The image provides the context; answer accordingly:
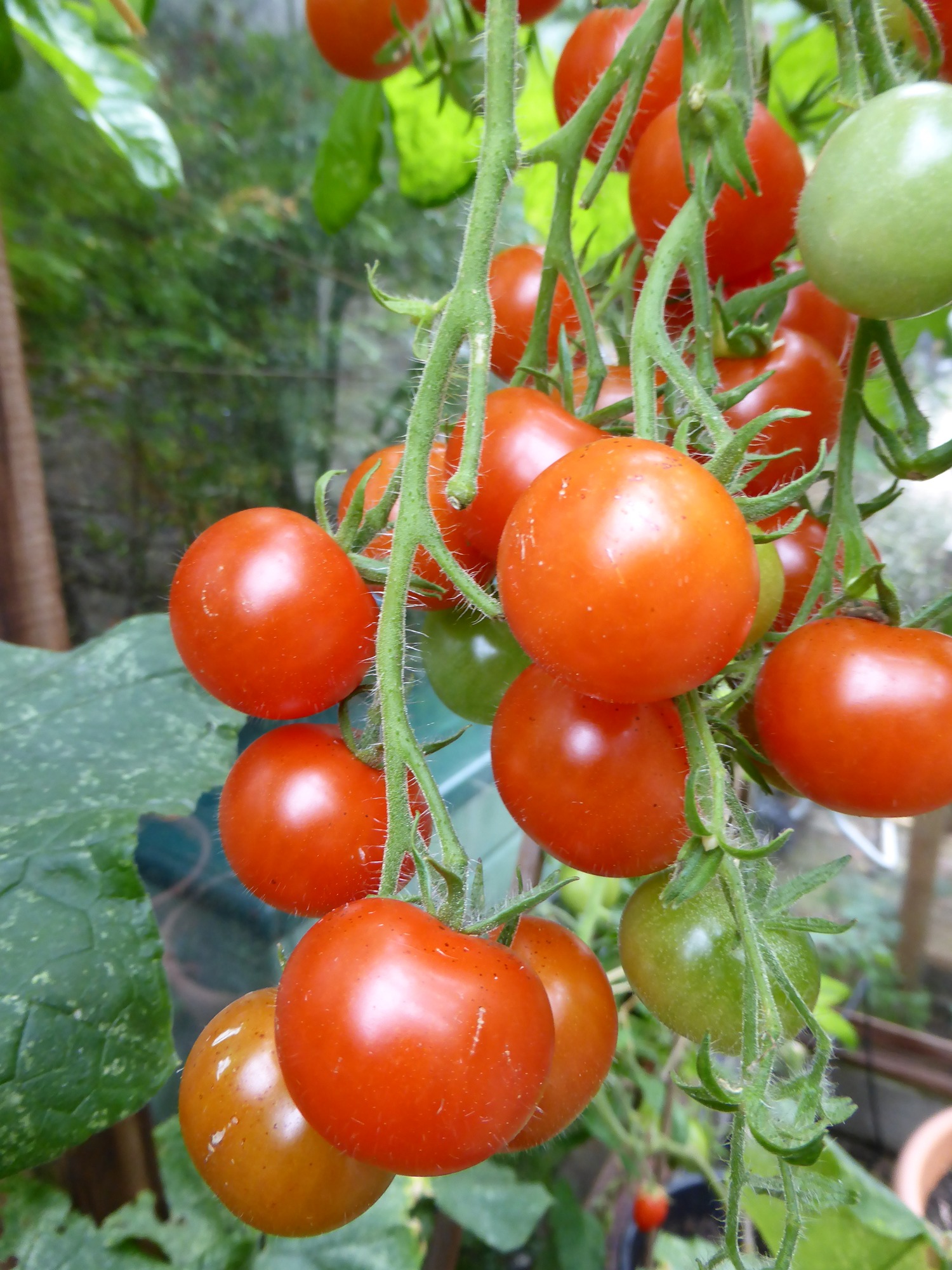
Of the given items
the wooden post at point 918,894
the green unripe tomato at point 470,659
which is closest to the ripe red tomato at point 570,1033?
the green unripe tomato at point 470,659

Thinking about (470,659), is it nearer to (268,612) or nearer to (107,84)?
(268,612)

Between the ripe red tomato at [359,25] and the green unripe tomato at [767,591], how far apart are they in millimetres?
497

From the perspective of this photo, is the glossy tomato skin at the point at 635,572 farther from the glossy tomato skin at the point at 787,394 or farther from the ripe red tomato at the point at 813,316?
the ripe red tomato at the point at 813,316

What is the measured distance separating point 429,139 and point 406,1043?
2.71 ft

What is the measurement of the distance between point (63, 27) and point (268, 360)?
797 mm

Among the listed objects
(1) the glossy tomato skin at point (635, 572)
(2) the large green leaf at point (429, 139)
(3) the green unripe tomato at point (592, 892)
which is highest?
(2) the large green leaf at point (429, 139)

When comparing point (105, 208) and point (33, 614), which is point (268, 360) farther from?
point (33, 614)

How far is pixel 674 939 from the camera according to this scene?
13.9 inches

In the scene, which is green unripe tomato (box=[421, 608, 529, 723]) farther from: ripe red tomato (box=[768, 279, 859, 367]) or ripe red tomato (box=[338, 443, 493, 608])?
ripe red tomato (box=[768, 279, 859, 367])

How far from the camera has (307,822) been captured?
13.0 inches

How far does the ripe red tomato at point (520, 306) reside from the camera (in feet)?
1.52

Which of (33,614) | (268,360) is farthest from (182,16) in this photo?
(33,614)

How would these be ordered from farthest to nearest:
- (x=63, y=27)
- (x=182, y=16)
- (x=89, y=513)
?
(x=182, y=16)
(x=89, y=513)
(x=63, y=27)

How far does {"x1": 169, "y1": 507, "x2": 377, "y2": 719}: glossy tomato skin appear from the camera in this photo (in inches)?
12.7
